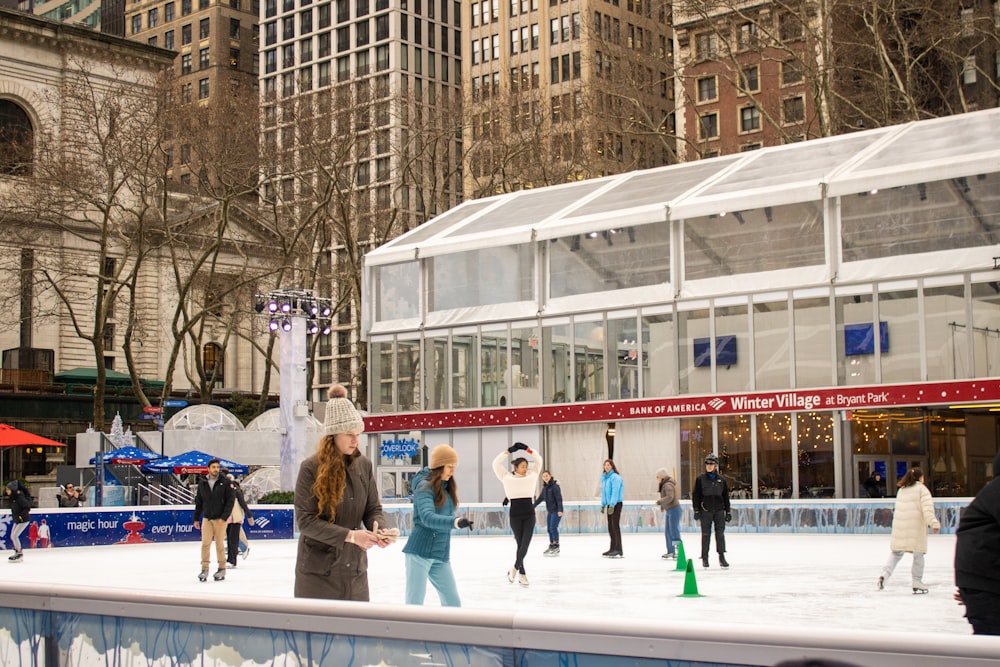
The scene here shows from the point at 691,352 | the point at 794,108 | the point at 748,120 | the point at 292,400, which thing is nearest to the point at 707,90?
the point at 748,120

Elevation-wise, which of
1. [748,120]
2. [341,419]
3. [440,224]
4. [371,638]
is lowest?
[371,638]

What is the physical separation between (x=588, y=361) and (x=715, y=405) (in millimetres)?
4546

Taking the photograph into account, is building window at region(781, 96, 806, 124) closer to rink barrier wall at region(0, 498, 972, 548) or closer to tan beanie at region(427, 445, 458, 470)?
rink barrier wall at region(0, 498, 972, 548)

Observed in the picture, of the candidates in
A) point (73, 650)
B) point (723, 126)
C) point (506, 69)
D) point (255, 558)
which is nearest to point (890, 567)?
point (73, 650)

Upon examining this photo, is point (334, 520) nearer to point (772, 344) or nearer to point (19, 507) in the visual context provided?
point (19, 507)

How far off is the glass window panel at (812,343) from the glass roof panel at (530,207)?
939 centimetres

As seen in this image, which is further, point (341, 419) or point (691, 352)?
point (691, 352)

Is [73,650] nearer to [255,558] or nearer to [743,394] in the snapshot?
[255,558]

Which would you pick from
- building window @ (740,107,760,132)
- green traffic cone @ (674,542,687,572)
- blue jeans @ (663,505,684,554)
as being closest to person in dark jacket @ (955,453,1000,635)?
green traffic cone @ (674,542,687,572)

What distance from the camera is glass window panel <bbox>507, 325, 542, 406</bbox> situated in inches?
1506

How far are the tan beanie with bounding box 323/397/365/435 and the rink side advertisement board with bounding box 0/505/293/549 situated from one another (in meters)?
21.1

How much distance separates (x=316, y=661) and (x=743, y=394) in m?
29.5

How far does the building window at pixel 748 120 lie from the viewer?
251 feet

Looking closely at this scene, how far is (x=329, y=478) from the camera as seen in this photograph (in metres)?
6.78
